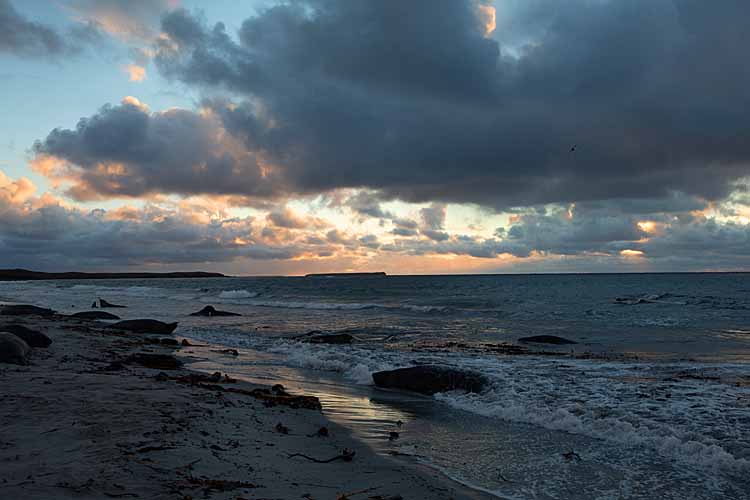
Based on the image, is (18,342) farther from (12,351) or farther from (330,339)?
(330,339)

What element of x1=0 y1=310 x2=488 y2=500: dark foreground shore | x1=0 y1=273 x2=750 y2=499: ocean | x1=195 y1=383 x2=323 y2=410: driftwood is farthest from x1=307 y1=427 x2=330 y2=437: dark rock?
x1=195 y1=383 x2=323 y2=410: driftwood

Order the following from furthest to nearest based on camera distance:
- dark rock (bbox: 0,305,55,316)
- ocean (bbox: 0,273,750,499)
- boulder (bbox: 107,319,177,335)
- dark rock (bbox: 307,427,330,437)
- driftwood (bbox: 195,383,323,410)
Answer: dark rock (bbox: 0,305,55,316)
boulder (bbox: 107,319,177,335)
driftwood (bbox: 195,383,323,410)
dark rock (bbox: 307,427,330,437)
ocean (bbox: 0,273,750,499)

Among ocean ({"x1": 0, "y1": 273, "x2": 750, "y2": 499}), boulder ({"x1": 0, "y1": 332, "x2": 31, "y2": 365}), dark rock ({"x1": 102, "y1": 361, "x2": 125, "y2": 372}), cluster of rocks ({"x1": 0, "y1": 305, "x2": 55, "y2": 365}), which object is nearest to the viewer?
ocean ({"x1": 0, "y1": 273, "x2": 750, "y2": 499})

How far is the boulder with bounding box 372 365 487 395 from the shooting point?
11.9 meters

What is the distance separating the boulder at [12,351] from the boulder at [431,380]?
8328mm

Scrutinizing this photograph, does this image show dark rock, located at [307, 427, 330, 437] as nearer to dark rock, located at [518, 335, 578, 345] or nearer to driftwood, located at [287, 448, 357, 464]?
driftwood, located at [287, 448, 357, 464]

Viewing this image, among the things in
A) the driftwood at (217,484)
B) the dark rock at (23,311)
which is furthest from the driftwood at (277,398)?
the dark rock at (23,311)

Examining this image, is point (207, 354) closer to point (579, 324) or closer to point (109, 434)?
point (109, 434)

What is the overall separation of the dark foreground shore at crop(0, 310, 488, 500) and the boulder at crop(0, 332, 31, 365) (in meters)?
1.29

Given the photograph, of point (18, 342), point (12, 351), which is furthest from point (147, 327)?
point (12, 351)

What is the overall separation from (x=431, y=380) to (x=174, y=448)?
7261 mm

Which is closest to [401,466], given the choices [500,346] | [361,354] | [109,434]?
[109,434]

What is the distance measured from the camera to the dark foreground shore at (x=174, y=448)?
496 cm

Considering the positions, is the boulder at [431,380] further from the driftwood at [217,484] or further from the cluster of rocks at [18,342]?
the cluster of rocks at [18,342]
